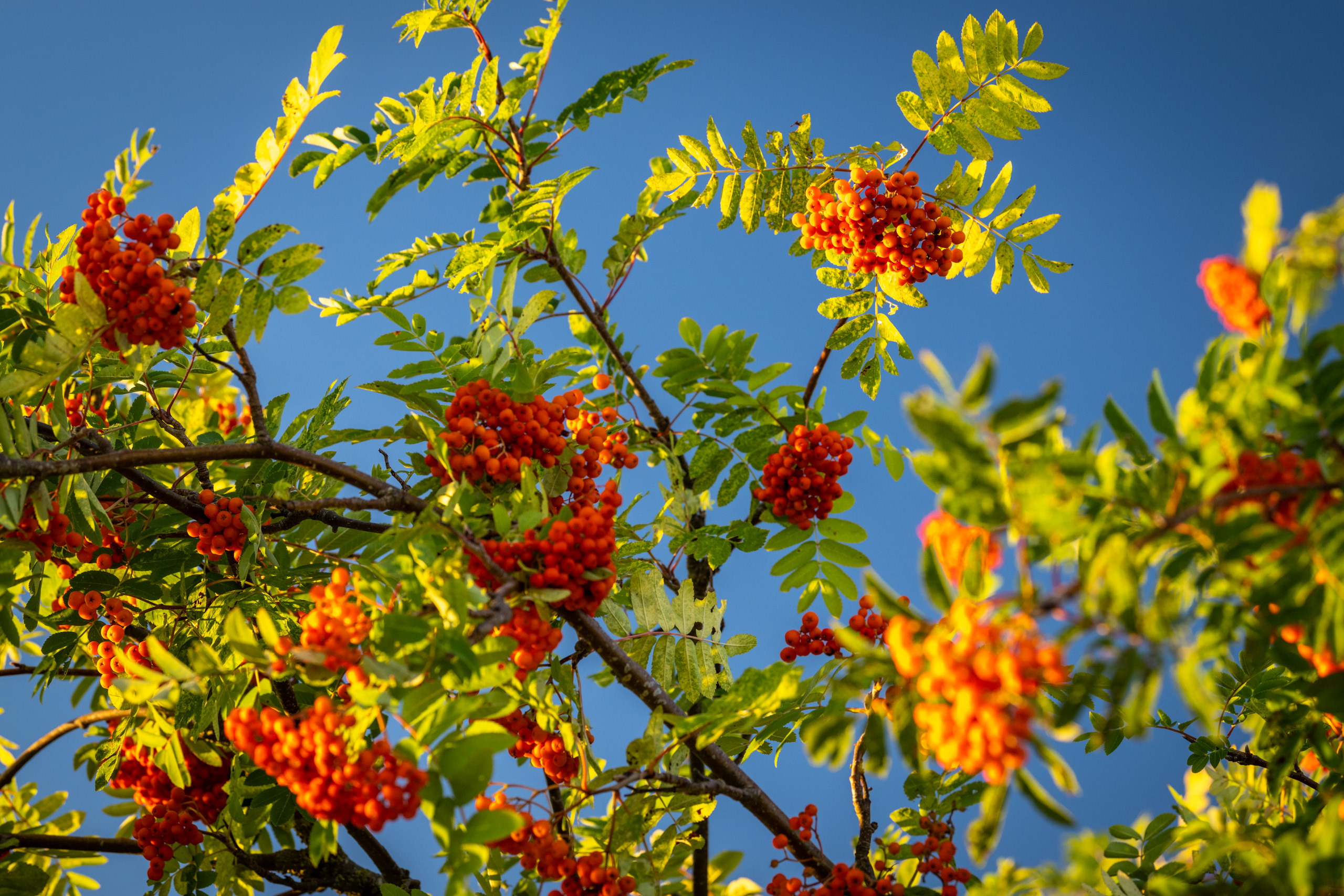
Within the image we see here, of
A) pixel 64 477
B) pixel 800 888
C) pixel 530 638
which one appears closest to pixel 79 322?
pixel 64 477

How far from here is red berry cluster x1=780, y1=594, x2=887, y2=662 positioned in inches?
120

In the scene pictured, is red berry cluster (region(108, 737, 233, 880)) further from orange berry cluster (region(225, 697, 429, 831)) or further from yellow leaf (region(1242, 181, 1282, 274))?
yellow leaf (region(1242, 181, 1282, 274))

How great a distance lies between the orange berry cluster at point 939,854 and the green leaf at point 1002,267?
2.02 meters

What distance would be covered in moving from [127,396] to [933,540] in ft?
12.8

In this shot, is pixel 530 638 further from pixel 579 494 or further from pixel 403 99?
pixel 403 99

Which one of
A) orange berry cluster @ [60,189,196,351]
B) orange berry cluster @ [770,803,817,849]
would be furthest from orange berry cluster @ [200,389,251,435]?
orange berry cluster @ [770,803,817,849]

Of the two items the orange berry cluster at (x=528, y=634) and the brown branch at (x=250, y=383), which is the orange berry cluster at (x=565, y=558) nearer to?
the orange berry cluster at (x=528, y=634)

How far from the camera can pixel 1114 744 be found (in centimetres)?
293

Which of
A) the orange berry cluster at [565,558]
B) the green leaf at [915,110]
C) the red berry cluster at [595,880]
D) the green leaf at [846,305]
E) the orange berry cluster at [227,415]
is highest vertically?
the orange berry cluster at [227,415]

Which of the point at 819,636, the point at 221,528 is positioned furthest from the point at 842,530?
the point at 221,528

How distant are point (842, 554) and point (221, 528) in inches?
79.3

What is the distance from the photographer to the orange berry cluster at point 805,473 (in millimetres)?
A: 2912

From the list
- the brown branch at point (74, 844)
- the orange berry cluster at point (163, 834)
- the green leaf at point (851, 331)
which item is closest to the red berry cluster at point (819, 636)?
the green leaf at point (851, 331)

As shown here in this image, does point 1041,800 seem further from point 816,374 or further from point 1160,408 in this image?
point 816,374
